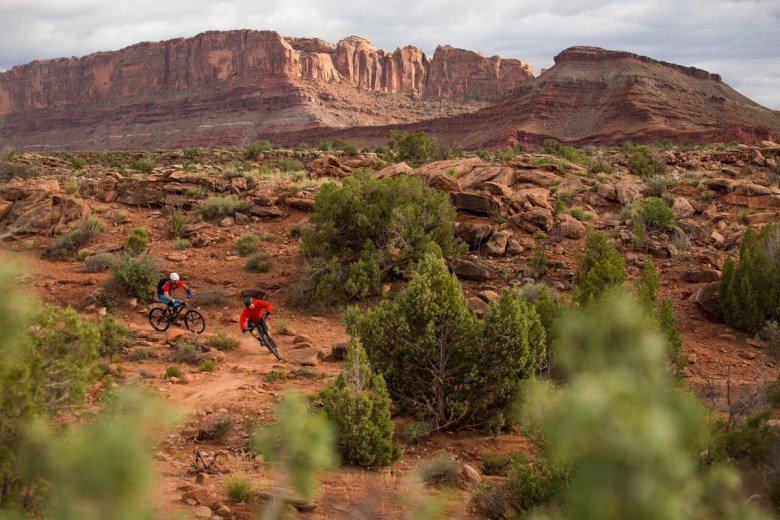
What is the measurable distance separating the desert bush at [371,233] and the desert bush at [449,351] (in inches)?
222

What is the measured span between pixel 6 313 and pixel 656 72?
292 ft

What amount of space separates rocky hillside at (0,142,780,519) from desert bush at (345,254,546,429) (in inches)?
16.0

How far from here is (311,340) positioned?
1223cm

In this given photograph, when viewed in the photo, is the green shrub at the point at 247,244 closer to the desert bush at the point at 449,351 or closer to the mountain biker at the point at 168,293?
the mountain biker at the point at 168,293

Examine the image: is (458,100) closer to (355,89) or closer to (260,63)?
(355,89)

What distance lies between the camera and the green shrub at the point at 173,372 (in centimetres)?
959

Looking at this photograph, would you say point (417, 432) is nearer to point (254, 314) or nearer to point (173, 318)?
point (254, 314)

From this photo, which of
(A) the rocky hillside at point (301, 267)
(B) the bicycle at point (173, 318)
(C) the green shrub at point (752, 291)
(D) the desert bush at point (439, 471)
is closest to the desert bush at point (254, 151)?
(A) the rocky hillside at point (301, 267)

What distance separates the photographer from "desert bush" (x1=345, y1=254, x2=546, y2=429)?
7609mm

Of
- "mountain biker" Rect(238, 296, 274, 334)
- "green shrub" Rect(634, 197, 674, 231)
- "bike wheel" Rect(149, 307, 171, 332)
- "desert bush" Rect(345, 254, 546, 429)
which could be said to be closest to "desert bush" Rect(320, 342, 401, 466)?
"desert bush" Rect(345, 254, 546, 429)

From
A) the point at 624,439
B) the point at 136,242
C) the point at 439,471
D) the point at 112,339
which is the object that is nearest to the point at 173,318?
the point at 112,339

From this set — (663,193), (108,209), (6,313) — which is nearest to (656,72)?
(663,193)

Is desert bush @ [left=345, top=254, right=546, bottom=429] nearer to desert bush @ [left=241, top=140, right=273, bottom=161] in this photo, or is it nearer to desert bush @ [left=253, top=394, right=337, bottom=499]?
desert bush @ [left=253, top=394, right=337, bottom=499]

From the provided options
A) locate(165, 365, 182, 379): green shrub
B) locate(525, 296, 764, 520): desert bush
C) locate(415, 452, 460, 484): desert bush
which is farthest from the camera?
locate(165, 365, 182, 379): green shrub
